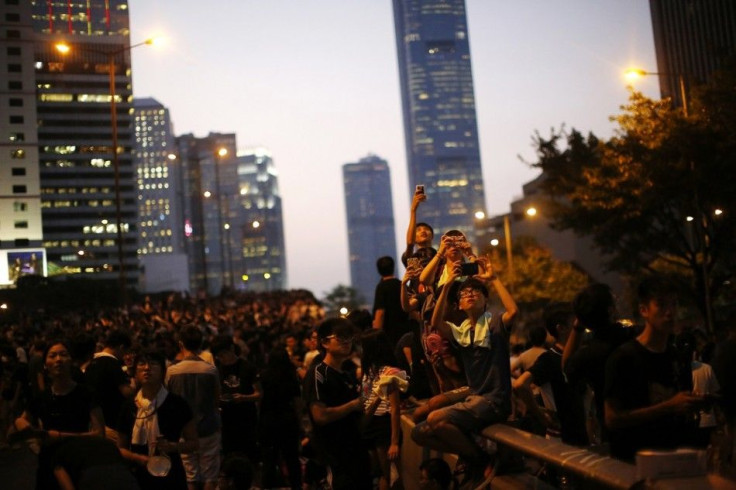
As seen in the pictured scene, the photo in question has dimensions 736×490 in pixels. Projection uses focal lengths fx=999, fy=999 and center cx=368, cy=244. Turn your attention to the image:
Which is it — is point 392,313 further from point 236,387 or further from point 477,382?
point 477,382

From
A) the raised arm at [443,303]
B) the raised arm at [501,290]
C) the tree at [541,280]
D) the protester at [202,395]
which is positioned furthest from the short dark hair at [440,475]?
the tree at [541,280]

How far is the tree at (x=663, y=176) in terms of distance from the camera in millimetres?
32344

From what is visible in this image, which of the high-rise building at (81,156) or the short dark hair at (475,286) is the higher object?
the high-rise building at (81,156)

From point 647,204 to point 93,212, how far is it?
6207 inches

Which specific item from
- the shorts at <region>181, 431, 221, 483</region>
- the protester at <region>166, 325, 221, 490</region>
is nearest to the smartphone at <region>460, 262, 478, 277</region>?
the protester at <region>166, 325, 221, 490</region>

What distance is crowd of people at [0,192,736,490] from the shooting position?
5397 mm

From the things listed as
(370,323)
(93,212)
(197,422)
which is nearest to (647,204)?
(370,323)

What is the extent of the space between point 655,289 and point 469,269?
265cm

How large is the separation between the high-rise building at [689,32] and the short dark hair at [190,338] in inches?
3160

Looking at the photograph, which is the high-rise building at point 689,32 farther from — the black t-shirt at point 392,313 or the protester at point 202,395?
the protester at point 202,395

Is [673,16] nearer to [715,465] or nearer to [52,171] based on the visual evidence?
[715,465]

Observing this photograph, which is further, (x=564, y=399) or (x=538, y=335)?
(x=538, y=335)

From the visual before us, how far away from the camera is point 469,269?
8.01 metres

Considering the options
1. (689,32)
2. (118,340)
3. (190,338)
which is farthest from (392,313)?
(689,32)
